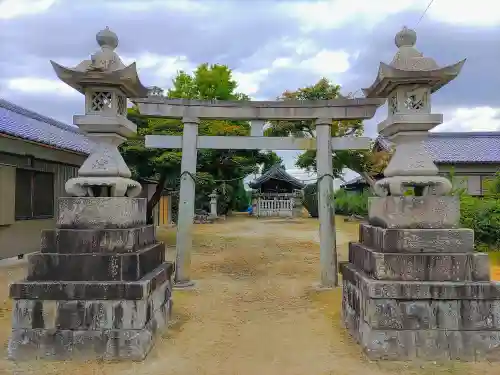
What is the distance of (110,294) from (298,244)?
37.7 ft

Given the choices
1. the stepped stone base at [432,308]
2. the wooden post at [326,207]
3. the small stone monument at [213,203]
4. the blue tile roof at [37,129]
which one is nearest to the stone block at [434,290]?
the stepped stone base at [432,308]

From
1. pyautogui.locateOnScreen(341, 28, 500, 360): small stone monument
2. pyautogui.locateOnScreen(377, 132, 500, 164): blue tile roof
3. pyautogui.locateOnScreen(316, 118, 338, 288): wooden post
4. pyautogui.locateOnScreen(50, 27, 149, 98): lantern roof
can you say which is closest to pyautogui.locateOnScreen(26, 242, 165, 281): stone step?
pyautogui.locateOnScreen(50, 27, 149, 98): lantern roof

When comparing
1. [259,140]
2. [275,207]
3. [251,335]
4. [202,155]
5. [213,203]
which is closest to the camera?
[251,335]

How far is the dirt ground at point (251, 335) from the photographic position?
14.7 ft

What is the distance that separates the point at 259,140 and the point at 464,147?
58.7 feet

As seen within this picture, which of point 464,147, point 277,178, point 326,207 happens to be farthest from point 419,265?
point 277,178

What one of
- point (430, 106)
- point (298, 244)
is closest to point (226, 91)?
point (298, 244)

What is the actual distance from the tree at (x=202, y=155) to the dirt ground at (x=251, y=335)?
400cm

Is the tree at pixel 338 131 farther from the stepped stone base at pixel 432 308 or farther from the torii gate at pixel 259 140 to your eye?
the stepped stone base at pixel 432 308

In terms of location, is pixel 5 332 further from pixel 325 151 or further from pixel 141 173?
pixel 141 173

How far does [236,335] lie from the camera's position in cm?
573

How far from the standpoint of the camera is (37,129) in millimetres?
13133

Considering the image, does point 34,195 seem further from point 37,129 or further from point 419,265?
point 419,265

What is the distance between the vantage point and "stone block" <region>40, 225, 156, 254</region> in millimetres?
4812
